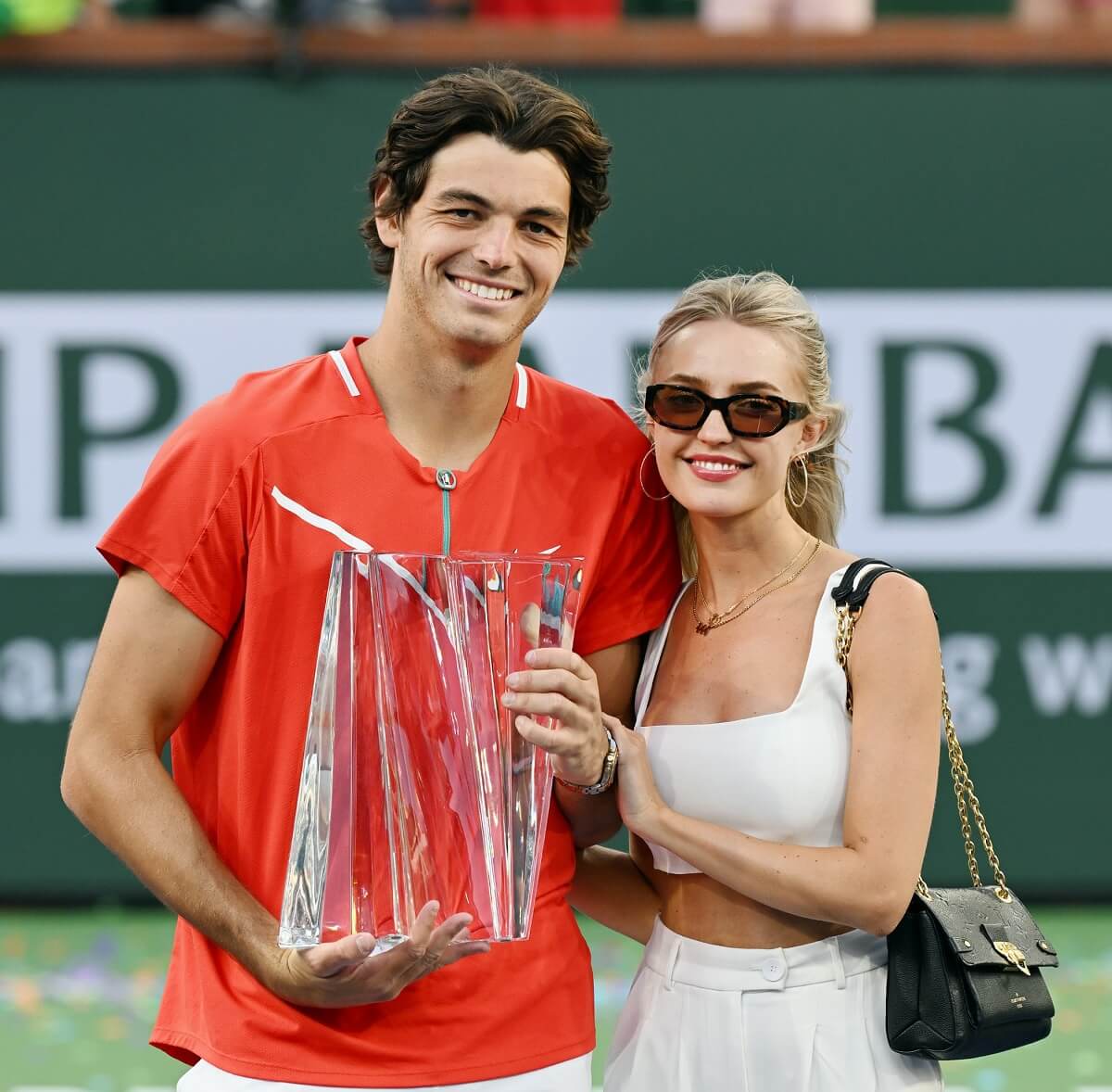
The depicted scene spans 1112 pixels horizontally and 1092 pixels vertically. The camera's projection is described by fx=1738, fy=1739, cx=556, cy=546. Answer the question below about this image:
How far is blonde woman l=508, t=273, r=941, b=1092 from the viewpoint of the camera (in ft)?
6.88

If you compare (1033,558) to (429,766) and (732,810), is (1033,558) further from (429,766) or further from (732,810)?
(429,766)

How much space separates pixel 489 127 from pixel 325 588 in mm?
584

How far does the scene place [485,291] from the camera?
81.9 inches

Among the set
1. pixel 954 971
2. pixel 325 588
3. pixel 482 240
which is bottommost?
pixel 954 971

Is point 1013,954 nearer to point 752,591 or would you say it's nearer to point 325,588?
point 752,591

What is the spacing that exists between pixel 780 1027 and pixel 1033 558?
9.86ft

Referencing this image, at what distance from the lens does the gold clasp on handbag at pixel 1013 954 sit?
2154mm

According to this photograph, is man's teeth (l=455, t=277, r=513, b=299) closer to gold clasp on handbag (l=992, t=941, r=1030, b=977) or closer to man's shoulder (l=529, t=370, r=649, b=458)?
man's shoulder (l=529, t=370, r=649, b=458)

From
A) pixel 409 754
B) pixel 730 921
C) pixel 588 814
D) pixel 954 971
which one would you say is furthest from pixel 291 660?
pixel 954 971

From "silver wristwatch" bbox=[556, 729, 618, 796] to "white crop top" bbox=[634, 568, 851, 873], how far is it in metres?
0.12

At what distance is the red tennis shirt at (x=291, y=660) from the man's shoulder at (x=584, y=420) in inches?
4.8

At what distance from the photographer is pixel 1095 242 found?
4.91 meters

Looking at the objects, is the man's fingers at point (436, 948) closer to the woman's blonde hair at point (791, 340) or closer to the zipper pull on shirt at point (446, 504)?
the zipper pull on shirt at point (446, 504)

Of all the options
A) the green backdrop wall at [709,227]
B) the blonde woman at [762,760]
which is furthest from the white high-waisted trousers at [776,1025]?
the green backdrop wall at [709,227]
